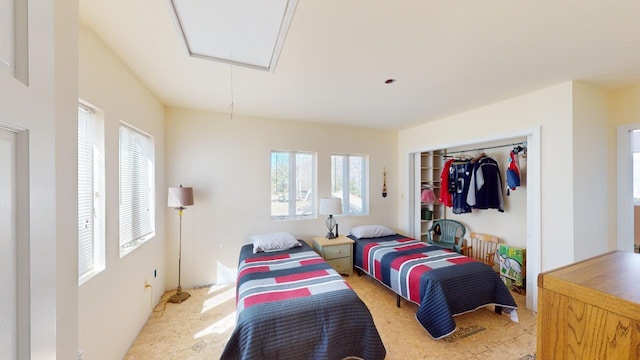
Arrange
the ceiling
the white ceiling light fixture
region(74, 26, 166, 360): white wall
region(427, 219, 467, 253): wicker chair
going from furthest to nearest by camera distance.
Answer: region(427, 219, 467, 253): wicker chair, region(74, 26, 166, 360): white wall, the ceiling, the white ceiling light fixture

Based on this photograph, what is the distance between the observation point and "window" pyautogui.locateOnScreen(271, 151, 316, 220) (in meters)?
3.66

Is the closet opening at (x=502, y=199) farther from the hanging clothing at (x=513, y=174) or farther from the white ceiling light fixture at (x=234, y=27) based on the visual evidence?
the white ceiling light fixture at (x=234, y=27)

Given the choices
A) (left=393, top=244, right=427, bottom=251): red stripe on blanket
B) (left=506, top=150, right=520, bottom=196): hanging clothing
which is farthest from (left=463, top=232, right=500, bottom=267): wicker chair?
(left=393, top=244, right=427, bottom=251): red stripe on blanket

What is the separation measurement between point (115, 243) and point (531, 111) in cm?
414

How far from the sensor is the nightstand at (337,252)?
3.34 meters

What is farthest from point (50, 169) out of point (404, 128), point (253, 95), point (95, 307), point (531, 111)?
point (404, 128)

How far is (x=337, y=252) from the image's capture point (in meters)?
3.39

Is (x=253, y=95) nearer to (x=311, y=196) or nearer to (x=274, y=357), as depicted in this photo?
(x=311, y=196)

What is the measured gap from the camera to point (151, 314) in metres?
2.52

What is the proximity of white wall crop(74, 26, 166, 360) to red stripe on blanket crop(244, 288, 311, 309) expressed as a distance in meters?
0.97

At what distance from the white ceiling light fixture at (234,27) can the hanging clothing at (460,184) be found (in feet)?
11.2

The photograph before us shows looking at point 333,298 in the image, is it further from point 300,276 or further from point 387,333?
point 387,333

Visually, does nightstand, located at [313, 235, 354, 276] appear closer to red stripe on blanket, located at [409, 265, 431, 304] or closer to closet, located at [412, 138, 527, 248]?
red stripe on blanket, located at [409, 265, 431, 304]

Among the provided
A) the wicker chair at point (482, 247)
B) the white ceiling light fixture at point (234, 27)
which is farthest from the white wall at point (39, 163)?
the wicker chair at point (482, 247)
